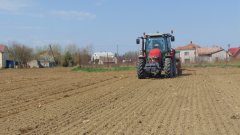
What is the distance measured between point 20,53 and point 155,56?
220 feet

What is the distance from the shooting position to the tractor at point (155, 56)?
22547mm

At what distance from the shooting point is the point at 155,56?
22688 mm

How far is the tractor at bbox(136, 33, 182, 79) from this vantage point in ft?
74.0

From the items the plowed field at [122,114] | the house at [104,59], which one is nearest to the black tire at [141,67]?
the plowed field at [122,114]

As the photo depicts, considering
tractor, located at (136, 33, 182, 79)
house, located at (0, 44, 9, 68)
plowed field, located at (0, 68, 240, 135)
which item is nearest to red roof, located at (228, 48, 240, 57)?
house, located at (0, 44, 9, 68)

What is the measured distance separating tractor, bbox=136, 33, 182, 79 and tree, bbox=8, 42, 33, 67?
62754 millimetres

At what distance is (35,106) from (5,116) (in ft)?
5.54

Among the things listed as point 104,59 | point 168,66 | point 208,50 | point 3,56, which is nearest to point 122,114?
Result: point 168,66

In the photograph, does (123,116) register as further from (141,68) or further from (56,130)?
(141,68)

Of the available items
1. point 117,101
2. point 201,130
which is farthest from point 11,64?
point 201,130

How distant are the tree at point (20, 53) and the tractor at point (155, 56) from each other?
62.8m

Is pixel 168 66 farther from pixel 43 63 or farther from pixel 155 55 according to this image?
pixel 43 63

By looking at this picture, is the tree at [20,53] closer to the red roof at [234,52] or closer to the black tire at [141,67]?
the red roof at [234,52]

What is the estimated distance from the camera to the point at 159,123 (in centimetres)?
828
